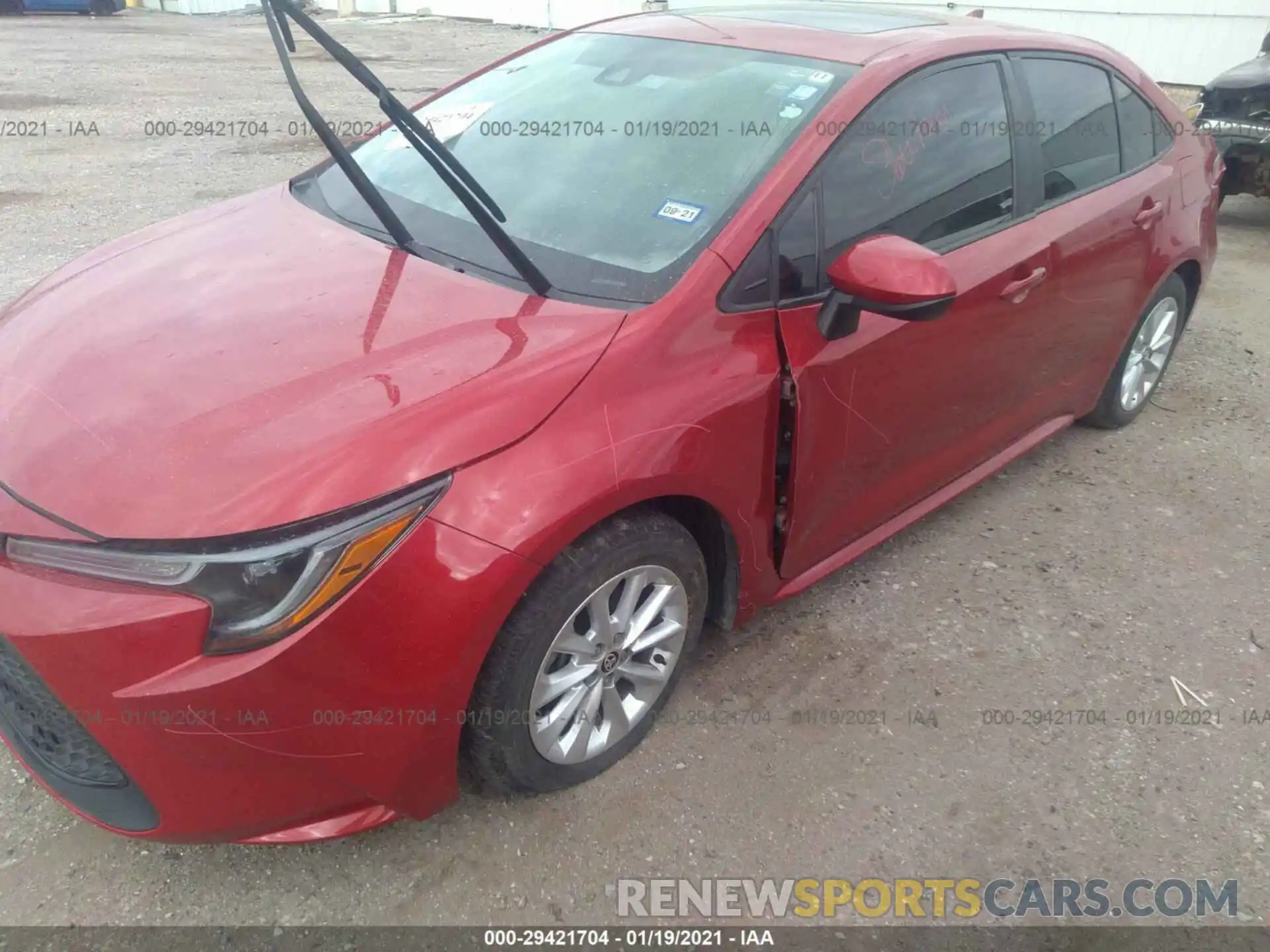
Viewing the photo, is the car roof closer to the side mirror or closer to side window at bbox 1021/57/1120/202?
side window at bbox 1021/57/1120/202

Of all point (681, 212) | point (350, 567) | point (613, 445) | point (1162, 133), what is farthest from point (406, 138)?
point (1162, 133)

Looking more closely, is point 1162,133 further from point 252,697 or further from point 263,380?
point 252,697

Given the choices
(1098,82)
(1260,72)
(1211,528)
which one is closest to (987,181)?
(1098,82)

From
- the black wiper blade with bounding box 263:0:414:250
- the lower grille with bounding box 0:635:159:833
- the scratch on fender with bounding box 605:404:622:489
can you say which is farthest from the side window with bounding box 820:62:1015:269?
the lower grille with bounding box 0:635:159:833

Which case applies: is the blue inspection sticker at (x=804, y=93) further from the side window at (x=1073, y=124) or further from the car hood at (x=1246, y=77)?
the car hood at (x=1246, y=77)

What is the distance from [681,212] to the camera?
2254 millimetres

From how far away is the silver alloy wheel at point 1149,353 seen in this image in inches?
149

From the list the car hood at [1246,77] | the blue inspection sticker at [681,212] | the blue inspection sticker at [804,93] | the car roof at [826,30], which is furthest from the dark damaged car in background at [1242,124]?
the blue inspection sticker at [681,212]

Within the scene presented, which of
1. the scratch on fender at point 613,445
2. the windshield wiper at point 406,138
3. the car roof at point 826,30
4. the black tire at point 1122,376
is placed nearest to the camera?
the scratch on fender at point 613,445

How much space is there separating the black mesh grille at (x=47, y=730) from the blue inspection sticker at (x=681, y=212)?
1.60 m

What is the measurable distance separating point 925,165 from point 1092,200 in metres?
0.91

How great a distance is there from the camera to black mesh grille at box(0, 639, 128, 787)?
1.67 m

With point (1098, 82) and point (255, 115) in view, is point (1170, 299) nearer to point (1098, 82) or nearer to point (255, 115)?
point (1098, 82)

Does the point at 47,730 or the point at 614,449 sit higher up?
the point at 614,449
